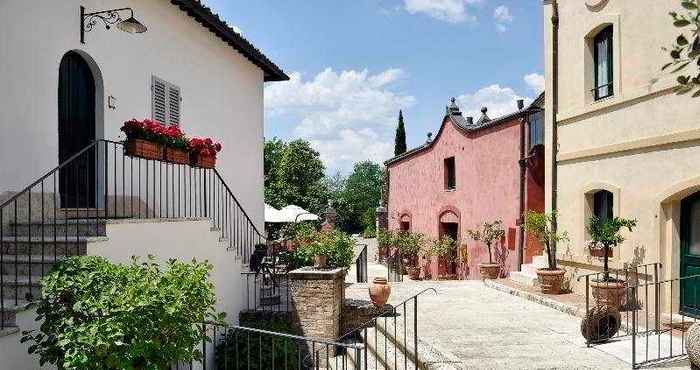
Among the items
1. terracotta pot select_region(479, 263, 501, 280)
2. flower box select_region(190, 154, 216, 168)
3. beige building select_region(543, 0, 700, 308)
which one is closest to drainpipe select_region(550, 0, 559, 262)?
beige building select_region(543, 0, 700, 308)

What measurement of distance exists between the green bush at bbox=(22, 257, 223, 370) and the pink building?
10963mm

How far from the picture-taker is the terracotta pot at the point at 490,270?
14164mm

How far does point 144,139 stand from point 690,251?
27.4 ft

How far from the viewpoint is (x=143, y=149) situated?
6.58 metres

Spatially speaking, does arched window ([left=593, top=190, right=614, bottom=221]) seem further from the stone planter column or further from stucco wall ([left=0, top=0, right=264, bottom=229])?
stucco wall ([left=0, top=0, right=264, bottom=229])

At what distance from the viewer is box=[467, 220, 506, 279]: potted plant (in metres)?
14.2

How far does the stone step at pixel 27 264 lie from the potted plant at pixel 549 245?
896 centimetres

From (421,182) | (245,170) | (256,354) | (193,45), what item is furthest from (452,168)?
(256,354)

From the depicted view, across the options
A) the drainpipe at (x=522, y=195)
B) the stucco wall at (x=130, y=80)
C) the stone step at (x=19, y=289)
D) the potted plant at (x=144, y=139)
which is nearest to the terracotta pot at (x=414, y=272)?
the drainpipe at (x=522, y=195)

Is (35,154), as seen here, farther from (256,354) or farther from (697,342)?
(697,342)

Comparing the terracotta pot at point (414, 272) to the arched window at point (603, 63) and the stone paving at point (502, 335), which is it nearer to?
the stone paving at point (502, 335)

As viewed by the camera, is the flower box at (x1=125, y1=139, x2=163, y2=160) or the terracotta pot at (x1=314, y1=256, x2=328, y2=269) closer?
the flower box at (x1=125, y1=139, x2=163, y2=160)

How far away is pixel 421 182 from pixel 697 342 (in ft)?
53.8

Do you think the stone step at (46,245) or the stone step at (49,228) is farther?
the stone step at (49,228)
